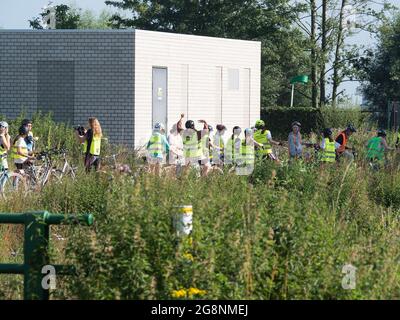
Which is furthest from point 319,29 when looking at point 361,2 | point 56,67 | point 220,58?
point 56,67

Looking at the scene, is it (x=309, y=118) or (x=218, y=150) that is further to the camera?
(x=309, y=118)

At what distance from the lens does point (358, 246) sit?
8.07 metres

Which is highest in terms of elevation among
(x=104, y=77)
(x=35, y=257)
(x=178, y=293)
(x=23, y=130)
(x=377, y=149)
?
(x=104, y=77)

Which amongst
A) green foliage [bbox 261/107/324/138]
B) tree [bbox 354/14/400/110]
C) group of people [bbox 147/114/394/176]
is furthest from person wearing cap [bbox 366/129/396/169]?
tree [bbox 354/14/400/110]

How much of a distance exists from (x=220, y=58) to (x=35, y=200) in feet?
65.4

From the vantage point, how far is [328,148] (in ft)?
71.9

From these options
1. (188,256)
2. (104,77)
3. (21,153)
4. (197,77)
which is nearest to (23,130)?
(21,153)

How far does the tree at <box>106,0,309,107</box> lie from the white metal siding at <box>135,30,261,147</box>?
707 inches

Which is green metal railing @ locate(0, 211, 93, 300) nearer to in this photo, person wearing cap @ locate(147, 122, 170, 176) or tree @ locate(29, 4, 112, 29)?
person wearing cap @ locate(147, 122, 170, 176)

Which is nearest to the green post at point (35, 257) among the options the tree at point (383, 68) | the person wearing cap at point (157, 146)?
the person wearing cap at point (157, 146)

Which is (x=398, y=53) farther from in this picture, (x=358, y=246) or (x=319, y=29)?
(x=358, y=246)

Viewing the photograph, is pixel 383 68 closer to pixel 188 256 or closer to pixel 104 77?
pixel 104 77

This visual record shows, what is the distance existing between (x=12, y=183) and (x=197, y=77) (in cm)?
1591
